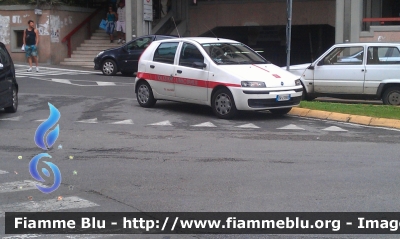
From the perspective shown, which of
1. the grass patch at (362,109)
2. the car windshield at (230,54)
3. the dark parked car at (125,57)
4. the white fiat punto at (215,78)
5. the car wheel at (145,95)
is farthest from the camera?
the dark parked car at (125,57)

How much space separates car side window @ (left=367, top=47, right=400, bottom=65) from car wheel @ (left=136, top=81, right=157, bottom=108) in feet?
17.0

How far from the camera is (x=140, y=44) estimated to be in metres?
22.6

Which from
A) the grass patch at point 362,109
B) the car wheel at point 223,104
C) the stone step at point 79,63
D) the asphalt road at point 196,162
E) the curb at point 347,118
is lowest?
the asphalt road at point 196,162

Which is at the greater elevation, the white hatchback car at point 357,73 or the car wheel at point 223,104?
the white hatchback car at point 357,73

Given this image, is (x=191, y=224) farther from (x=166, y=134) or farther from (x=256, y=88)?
(x=256, y=88)

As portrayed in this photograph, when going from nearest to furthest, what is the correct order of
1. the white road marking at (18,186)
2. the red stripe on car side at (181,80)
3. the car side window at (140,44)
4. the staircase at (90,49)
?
the white road marking at (18,186)
the red stripe on car side at (181,80)
the car side window at (140,44)
the staircase at (90,49)

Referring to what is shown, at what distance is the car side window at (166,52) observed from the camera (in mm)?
14102

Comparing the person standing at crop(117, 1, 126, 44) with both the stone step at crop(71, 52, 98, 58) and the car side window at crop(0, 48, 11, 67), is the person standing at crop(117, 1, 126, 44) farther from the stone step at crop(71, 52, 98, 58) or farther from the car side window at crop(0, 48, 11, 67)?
the car side window at crop(0, 48, 11, 67)

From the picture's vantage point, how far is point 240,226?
6223 millimetres

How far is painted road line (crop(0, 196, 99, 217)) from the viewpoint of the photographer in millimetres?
6823

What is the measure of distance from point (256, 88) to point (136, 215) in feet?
21.1

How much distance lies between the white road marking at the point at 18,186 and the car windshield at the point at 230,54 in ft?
20.1

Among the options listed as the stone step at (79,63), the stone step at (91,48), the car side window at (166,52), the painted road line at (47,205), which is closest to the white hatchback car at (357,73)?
the car side window at (166,52)

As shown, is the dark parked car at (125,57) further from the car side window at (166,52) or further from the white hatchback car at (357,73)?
the white hatchback car at (357,73)
